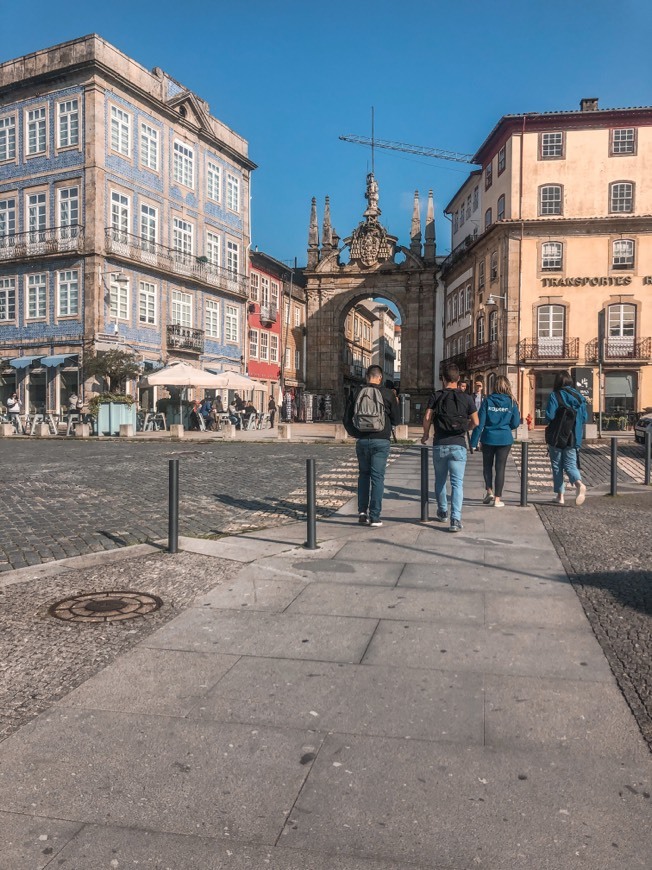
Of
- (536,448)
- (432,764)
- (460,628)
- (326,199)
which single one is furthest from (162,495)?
(326,199)

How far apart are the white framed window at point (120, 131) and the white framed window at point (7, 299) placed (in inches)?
309

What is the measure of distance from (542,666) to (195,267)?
36.7 metres

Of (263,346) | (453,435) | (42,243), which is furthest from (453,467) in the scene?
(263,346)

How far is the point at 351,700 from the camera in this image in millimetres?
3285

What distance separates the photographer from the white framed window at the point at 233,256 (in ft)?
136

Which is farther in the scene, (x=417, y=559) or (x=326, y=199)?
(x=326, y=199)

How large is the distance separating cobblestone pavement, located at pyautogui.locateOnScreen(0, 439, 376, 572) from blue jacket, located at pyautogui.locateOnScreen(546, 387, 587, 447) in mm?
3002

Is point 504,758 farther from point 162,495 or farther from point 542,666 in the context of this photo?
point 162,495

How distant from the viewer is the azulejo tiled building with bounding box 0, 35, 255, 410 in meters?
31.5

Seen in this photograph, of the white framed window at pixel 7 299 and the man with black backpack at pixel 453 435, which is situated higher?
the white framed window at pixel 7 299

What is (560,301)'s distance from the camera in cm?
3759

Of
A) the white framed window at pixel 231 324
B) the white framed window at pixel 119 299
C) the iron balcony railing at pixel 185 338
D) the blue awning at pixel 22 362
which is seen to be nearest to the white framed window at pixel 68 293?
the white framed window at pixel 119 299

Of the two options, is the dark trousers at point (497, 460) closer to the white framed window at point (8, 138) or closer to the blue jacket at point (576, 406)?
the blue jacket at point (576, 406)

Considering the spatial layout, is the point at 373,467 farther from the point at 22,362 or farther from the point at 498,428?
the point at 22,362
